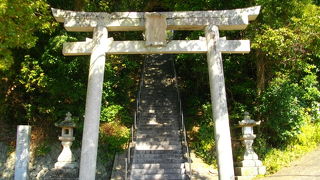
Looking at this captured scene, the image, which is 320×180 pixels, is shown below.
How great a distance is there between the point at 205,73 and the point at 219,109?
596 centimetres

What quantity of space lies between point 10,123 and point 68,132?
11.3 feet

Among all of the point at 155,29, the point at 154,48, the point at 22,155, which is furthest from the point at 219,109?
the point at 22,155

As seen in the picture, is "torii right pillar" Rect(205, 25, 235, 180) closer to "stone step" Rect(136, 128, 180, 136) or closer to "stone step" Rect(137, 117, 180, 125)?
"stone step" Rect(136, 128, 180, 136)

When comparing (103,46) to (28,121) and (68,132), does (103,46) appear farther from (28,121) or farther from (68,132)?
(28,121)

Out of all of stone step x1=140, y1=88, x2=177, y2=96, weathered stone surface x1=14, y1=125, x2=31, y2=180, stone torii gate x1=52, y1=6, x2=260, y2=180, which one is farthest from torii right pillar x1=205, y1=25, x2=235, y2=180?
stone step x1=140, y1=88, x2=177, y2=96

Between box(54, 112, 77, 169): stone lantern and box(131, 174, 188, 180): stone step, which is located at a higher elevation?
box(54, 112, 77, 169): stone lantern

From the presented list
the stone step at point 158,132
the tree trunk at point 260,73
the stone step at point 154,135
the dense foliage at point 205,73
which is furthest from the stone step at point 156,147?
the tree trunk at point 260,73

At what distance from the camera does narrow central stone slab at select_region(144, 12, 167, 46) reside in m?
8.05

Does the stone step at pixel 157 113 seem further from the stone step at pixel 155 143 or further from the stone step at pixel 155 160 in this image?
the stone step at pixel 155 160

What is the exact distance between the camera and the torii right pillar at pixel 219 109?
24.7 feet

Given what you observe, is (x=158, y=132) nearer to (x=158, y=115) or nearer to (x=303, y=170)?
(x=158, y=115)

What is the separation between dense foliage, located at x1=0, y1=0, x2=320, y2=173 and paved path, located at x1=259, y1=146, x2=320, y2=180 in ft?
3.32

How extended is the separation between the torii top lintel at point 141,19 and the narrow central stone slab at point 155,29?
0.13 metres

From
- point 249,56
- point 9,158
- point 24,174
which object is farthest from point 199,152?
point 9,158
